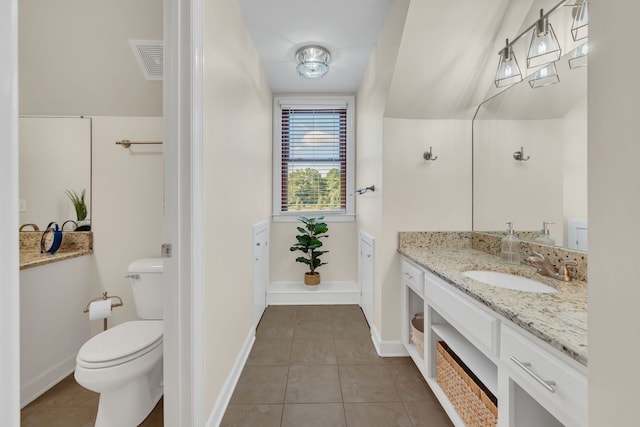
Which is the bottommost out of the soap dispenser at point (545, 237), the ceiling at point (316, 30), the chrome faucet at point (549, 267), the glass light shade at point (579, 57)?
the chrome faucet at point (549, 267)

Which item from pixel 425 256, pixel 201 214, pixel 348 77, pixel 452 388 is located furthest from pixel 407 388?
pixel 348 77

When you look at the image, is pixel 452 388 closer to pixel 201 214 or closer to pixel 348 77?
pixel 201 214

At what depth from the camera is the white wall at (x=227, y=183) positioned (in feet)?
4.47

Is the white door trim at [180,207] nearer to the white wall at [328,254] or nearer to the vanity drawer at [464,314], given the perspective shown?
the vanity drawer at [464,314]

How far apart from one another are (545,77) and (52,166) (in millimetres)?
3229

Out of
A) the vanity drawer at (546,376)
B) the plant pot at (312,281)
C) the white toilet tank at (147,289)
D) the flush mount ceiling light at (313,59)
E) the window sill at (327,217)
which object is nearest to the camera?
the vanity drawer at (546,376)

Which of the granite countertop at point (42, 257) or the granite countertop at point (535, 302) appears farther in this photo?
the granite countertop at point (42, 257)

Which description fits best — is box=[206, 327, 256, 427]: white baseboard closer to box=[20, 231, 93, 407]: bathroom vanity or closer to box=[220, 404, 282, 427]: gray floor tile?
box=[220, 404, 282, 427]: gray floor tile

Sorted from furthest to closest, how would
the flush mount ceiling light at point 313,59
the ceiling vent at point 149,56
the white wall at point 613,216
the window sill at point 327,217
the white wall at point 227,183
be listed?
1. the window sill at point 327,217
2. the flush mount ceiling light at point 313,59
3. the ceiling vent at point 149,56
4. the white wall at point 227,183
5. the white wall at point 613,216

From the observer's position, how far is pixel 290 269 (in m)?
3.33

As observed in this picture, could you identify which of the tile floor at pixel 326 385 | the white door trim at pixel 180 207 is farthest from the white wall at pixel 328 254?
the white door trim at pixel 180 207

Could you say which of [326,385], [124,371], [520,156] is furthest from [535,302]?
[124,371]

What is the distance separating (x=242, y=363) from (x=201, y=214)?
124 centimetres

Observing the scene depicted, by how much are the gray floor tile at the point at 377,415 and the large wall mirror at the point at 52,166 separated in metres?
2.32
